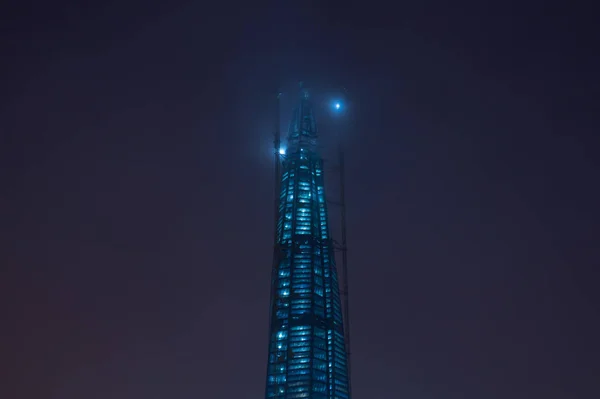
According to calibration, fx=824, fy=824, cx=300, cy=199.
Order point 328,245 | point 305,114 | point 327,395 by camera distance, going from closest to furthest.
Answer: point 327,395 < point 328,245 < point 305,114

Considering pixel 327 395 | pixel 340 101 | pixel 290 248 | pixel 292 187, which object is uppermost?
pixel 340 101

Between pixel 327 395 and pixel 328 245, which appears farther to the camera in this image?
pixel 328 245

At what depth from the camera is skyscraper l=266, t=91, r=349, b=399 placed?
118375 mm

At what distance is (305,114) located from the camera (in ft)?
440

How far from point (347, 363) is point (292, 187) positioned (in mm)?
28140

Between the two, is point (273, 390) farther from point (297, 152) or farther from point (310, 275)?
point (297, 152)

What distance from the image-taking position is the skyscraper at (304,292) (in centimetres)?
11838

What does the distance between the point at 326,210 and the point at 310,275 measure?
11.7 meters

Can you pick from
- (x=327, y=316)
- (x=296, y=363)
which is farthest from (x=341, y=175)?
(x=296, y=363)

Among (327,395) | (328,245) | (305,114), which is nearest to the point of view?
(327,395)

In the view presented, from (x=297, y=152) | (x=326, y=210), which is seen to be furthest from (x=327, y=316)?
(x=297, y=152)

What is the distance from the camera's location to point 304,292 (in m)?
122

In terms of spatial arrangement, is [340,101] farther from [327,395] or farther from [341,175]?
[327,395]

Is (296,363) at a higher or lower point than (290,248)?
lower
